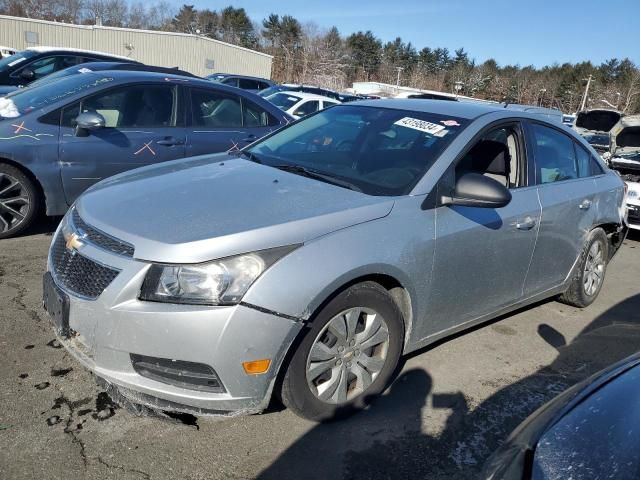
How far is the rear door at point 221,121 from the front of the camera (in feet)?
19.0

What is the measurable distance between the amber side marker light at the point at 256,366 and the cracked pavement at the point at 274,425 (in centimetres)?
44

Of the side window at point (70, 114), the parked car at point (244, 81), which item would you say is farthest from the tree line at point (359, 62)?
the side window at point (70, 114)

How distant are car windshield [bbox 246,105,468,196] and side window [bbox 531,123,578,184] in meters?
0.81

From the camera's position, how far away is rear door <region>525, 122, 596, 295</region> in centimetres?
386

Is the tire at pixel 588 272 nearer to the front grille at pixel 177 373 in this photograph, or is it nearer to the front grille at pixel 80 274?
the front grille at pixel 177 373

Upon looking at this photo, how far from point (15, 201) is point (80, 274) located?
2908 millimetres

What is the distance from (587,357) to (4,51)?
1049 inches

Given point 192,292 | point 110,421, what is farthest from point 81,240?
point 110,421

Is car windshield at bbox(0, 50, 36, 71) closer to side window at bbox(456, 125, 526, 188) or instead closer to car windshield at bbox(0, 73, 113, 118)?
car windshield at bbox(0, 73, 113, 118)

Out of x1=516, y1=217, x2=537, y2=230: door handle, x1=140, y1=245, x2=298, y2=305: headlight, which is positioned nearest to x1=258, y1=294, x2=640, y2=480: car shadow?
x1=140, y1=245, x2=298, y2=305: headlight

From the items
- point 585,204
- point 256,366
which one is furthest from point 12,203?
point 585,204

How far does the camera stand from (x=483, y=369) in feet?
11.8

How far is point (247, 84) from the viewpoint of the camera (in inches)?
788

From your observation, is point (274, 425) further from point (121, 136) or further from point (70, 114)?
point (70, 114)
